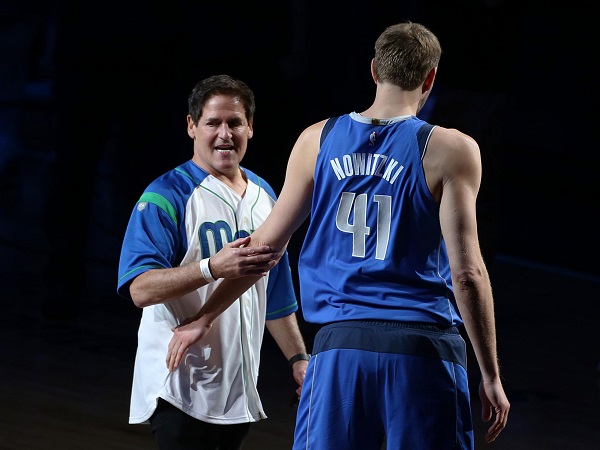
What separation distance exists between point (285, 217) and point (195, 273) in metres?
0.32

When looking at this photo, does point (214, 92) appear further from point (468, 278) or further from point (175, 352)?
point (468, 278)

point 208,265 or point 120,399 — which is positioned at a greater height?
point 208,265

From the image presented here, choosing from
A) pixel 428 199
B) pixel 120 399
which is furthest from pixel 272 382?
pixel 428 199

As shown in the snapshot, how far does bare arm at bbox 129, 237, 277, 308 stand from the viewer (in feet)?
9.88

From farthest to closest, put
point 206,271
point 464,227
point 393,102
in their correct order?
1. point 206,271
2. point 393,102
3. point 464,227

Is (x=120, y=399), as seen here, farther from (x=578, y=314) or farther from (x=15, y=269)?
(x=578, y=314)

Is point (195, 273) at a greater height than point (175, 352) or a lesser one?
greater

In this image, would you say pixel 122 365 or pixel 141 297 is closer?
pixel 141 297

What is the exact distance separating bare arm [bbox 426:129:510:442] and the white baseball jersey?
87cm

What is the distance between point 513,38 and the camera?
836 centimetres

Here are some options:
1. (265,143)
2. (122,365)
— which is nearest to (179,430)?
(122,365)

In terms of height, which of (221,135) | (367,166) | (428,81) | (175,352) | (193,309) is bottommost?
(175,352)

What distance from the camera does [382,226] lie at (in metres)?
2.76

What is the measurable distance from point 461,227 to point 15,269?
6.66 metres
